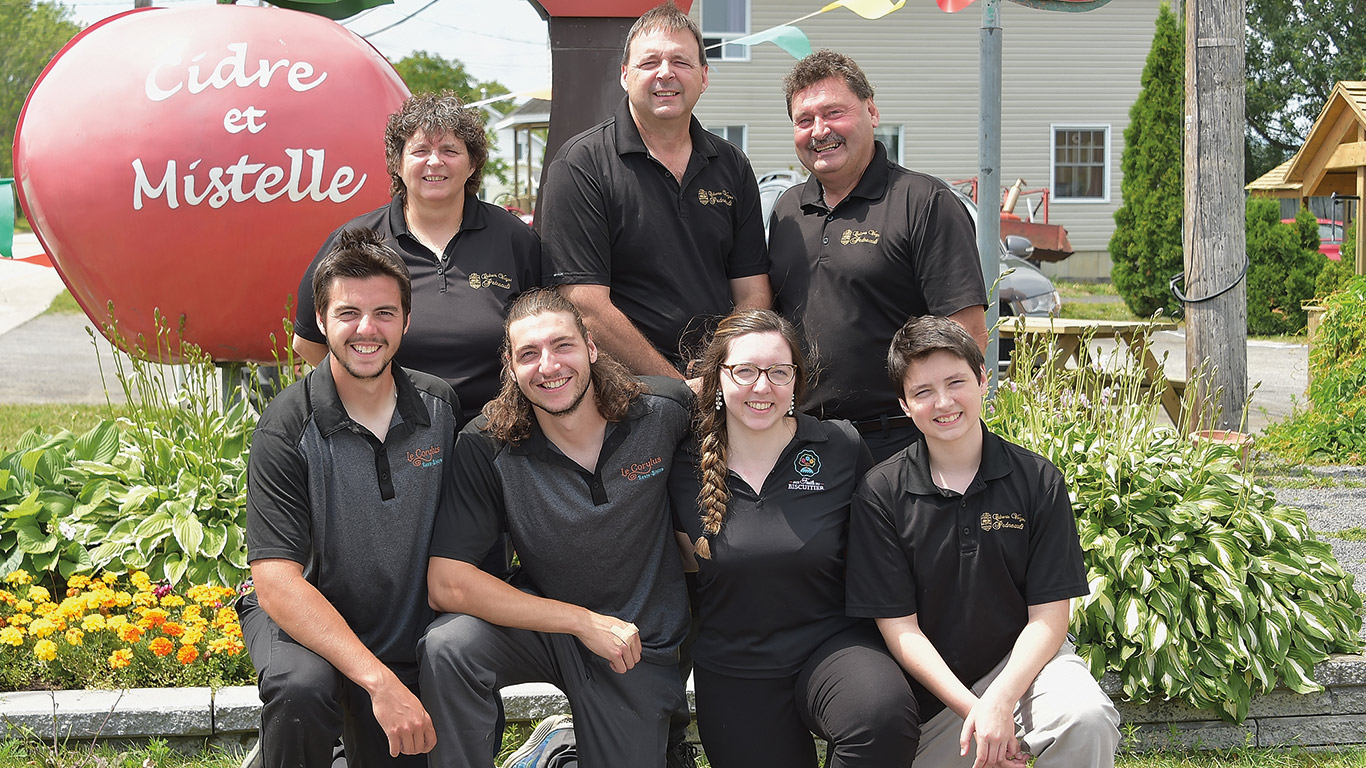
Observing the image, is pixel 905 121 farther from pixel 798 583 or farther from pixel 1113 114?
pixel 798 583

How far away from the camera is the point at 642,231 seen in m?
3.30

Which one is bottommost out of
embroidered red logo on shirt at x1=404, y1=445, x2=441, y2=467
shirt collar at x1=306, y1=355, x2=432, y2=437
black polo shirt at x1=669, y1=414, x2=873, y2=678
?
black polo shirt at x1=669, y1=414, x2=873, y2=678

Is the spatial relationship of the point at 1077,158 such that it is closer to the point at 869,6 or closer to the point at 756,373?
the point at 869,6

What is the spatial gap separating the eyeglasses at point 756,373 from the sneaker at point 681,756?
3.62 ft

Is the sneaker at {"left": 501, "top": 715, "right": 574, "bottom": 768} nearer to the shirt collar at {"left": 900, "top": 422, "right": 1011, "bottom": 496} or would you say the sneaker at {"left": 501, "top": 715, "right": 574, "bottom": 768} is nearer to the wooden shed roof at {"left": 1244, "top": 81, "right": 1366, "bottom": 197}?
the shirt collar at {"left": 900, "top": 422, "right": 1011, "bottom": 496}

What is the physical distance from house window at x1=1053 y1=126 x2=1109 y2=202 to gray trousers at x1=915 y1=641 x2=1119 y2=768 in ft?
70.2

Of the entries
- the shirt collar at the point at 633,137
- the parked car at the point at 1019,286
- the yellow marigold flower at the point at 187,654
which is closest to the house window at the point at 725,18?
the parked car at the point at 1019,286

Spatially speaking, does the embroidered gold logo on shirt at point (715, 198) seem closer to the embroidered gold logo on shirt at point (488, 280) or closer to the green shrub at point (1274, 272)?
the embroidered gold logo on shirt at point (488, 280)

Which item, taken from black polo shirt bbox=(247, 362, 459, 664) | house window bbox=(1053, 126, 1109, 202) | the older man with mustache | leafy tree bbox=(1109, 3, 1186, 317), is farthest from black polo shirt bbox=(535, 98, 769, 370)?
house window bbox=(1053, 126, 1109, 202)

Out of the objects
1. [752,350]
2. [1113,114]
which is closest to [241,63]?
[752,350]

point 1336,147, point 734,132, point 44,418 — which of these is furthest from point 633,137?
point 734,132

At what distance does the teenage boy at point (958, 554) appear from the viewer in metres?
2.80

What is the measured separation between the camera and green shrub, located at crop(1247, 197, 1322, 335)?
16.3 m

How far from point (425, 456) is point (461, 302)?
483 mm
